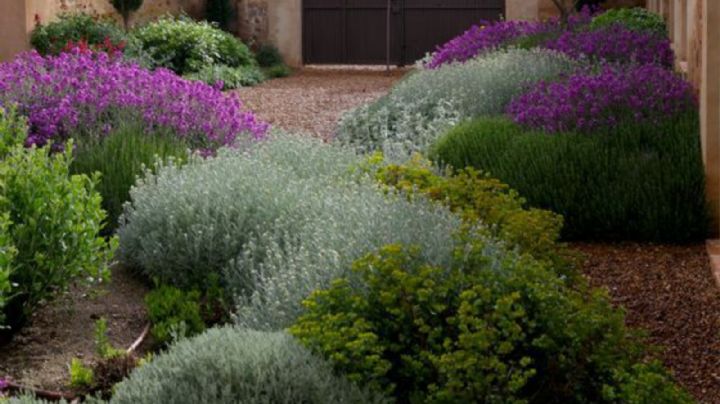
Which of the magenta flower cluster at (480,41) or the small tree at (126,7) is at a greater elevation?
the small tree at (126,7)

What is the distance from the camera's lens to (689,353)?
508 centimetres

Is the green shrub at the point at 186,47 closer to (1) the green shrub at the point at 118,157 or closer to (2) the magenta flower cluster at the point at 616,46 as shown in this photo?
(2) the magenta flower cluster at the point at 616,46

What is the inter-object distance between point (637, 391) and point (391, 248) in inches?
33.9

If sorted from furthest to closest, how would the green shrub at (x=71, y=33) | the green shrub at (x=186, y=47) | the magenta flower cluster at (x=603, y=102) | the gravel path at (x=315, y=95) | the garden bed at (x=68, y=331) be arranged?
1. the green shrub at (x=186, y=47)
2. the green shrub at (x=71, y=33)
3. the gravel path at (x=315, y=95)
4. the magenta flower cluster at (x=603, y=102)
5. the garden bed at (x=68, y=331)

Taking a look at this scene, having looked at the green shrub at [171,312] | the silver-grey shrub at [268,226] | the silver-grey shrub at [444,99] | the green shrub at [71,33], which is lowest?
the green shrub at [171,312]

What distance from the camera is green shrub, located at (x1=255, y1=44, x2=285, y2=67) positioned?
64.3 ft

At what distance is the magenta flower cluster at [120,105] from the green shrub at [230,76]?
7.61 meters

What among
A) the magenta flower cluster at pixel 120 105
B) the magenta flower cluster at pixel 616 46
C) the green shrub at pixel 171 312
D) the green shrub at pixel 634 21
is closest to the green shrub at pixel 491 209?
the green shrub at pixel 171 312

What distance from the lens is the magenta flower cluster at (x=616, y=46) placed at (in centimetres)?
1114

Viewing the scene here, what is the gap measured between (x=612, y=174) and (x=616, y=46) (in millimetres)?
4239

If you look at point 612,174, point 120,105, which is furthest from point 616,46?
point 120,105

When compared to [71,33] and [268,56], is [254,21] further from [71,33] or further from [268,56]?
[71,33]

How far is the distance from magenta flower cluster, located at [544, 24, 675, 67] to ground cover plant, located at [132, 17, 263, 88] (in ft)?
17.9

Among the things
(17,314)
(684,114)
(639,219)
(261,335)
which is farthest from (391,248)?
(684,114)
